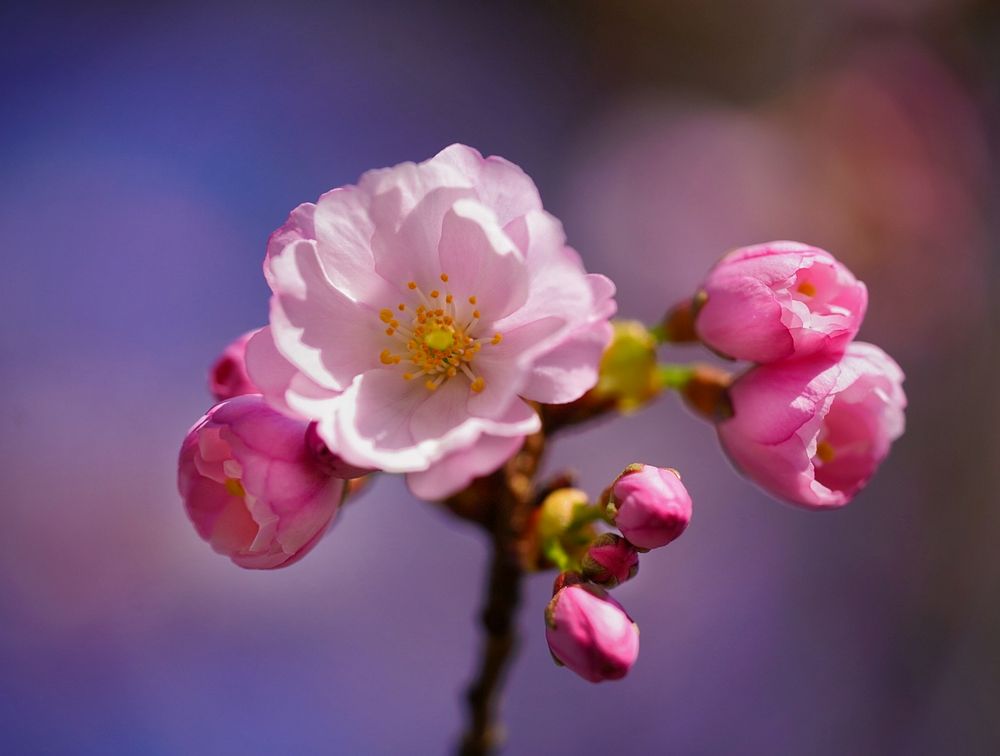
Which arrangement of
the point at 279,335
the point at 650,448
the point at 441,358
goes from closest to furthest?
1. the point at 279,335
2. the point at 441,358
3. the point at 650,448

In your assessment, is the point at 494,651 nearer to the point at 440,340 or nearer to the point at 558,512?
the point at 558,512

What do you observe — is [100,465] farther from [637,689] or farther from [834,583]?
[834,583]

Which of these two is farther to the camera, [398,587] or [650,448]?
[650,448]

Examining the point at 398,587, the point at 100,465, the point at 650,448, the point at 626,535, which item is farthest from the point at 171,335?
the point at 626,535

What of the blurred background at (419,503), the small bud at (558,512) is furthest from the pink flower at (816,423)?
the blurred background at (419,503)

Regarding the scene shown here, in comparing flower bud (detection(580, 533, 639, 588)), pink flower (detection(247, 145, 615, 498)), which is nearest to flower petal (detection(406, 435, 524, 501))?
pink flower (detection(247, 145, 615, 498))

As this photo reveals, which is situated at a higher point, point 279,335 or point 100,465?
point 279,335

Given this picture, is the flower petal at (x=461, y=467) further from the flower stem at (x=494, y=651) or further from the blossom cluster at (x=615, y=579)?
the flower stem at (x=494, y=651)
